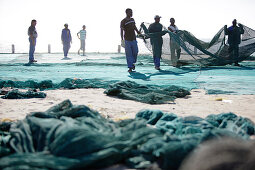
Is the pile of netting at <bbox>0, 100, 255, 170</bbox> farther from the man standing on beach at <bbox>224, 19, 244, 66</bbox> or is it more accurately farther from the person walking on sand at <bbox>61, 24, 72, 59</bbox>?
the person walking on sand at <bbox>61, 24, 72, 59</bbox>

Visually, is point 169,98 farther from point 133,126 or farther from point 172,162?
point 172,162

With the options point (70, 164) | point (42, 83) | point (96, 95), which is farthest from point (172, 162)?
point (42, 83)

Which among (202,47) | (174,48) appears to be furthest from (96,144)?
(202,47)

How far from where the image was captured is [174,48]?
12711 millimetres

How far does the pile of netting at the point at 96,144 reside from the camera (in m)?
2.60

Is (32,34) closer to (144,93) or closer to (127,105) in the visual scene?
(144,93)

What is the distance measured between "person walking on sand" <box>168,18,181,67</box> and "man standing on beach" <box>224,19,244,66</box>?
2.35 metres

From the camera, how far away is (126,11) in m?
10.8

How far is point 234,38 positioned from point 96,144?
39.0 feet

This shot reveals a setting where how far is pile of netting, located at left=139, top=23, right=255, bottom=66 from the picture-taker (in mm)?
12438

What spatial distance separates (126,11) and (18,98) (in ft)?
18.6

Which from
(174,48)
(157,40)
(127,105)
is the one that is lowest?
(127,105)

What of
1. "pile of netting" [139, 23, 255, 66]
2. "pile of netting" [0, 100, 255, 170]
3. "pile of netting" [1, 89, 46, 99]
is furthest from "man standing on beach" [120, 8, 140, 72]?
"pile of netting" [0, 100, 255, 170]

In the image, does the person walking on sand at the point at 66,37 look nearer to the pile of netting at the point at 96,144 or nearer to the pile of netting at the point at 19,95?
the pile of netting at the point at 19,95
